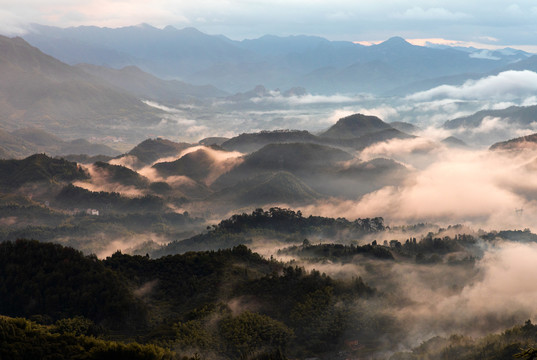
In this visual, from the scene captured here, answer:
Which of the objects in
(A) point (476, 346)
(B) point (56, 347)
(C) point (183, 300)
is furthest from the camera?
(C) point (183, 300)

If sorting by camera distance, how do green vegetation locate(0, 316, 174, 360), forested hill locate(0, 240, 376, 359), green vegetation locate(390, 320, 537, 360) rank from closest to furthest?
green vegetation locate(0, 316, 174, 360), green vegetation locate(390, 320, 537, 360), forested hill locate(0, 240, 376, 359)

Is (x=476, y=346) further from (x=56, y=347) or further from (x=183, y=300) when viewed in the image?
(x=56, y=347)

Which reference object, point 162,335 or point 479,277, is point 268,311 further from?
point 479,277

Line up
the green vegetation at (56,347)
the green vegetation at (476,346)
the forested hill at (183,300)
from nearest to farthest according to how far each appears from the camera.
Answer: the green vegetation at (56,347) < the green vegetation at (476,346) < the forested hill at (183,300)

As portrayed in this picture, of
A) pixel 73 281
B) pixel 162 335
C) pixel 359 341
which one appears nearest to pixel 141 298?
pixel 73 281

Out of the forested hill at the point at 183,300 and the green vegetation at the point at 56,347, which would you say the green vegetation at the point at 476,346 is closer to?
the forested hill at the point at 183,300

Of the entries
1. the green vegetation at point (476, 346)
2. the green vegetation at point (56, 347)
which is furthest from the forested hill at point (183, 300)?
the green vegetation at point (476, 346)

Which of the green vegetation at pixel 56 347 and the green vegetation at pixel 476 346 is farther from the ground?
the green vegetation at pixel 56 347

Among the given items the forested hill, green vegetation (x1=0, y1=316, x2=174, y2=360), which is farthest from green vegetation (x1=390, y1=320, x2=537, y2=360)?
green vegetation (x1=0, y1=316, x2=174, y2=360)

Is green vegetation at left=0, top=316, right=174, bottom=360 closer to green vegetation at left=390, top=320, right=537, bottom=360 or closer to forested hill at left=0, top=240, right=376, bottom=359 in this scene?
forested hill at left=0, top=240, right=376, bottom=359

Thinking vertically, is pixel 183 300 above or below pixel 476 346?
below

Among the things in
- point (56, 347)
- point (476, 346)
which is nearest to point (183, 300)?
point (56, 347)
